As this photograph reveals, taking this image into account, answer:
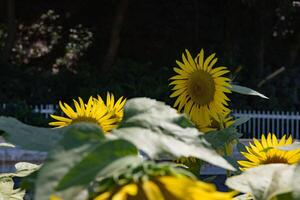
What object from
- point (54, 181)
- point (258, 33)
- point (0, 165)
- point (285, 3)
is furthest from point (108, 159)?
point (258, 33)

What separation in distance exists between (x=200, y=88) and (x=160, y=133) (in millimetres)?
714

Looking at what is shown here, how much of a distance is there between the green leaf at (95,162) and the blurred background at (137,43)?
10.7 meters

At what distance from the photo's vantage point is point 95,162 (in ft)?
1.81

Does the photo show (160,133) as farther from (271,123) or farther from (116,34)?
(116,34)

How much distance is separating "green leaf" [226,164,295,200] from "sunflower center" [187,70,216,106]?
585mm

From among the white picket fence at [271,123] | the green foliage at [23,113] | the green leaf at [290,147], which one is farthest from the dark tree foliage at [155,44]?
the green leaf at [290,147]

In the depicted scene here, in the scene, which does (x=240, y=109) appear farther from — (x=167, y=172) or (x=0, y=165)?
(x=167, y=172)

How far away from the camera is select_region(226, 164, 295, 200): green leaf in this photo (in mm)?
634

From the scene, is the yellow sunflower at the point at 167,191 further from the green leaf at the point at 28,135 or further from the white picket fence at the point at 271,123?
the white picket fence at the point at 271,123

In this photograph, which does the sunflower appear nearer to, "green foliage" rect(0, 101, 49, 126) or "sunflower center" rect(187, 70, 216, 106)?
"sunflower center" rect(187, 70, 216, 106)

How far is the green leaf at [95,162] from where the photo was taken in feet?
1.77

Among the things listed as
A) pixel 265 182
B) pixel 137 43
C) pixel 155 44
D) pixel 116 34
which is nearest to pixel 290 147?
pixel 265 182

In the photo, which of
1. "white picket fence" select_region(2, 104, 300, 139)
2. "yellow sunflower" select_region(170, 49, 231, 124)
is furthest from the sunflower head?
"white picket fence" select_region(2, 104, 300, 139)

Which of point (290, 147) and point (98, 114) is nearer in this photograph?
point (290, 147)
